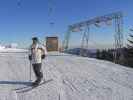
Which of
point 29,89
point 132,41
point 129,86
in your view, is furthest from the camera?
point 132,41

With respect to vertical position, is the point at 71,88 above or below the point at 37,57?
below

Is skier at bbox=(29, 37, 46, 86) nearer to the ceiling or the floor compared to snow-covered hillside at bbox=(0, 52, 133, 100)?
nearer to the ceiling

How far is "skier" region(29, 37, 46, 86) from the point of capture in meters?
8.86

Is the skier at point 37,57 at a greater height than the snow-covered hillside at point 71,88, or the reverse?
the skier at point 37,57

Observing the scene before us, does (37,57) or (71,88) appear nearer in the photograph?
(71,88)

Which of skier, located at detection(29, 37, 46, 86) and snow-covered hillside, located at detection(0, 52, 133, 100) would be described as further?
skier, located at detection(29, 37, 46, 86)

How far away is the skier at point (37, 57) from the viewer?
8.86 meters

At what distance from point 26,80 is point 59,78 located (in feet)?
4.39

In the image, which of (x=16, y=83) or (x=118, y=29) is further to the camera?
(x=118, y=29)

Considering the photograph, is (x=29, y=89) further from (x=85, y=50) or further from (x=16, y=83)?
(x=85, y=50)

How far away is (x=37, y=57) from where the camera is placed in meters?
8.93

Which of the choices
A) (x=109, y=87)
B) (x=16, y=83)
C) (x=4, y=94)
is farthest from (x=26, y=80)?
(x=109, y=87)

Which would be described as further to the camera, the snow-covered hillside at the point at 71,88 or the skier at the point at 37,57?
the skier at the point at 37,57

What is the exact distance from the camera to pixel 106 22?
30641 millimetres
